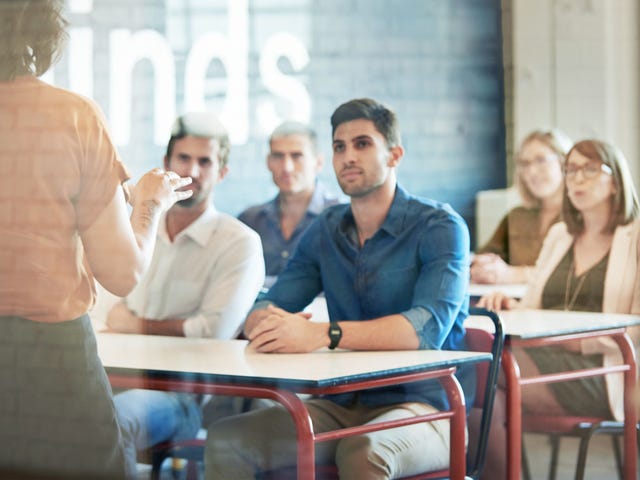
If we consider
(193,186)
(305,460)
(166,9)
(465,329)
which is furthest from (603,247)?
(166,9)

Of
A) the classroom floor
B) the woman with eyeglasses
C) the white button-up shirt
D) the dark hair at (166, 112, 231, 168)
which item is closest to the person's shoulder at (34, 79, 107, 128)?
the dark hair at (166, 112, 231, 168)

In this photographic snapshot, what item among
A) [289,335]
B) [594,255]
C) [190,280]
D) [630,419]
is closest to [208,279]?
[190,280]

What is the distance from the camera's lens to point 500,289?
2232 mm

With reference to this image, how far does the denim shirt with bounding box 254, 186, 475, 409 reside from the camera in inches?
89.5

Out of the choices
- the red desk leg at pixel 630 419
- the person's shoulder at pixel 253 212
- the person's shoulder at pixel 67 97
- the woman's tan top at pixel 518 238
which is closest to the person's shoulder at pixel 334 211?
the person's shoulder at pixel 253 212

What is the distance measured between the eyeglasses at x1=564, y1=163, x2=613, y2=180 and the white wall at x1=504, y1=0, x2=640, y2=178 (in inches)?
2.5

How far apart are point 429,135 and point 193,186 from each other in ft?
1.88

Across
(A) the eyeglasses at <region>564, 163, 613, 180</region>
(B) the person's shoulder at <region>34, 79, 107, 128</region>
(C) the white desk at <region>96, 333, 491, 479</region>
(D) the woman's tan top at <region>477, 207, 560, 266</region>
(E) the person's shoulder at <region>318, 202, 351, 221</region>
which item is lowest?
(C) the white desk at <region>96, 333, 491, 479</region>

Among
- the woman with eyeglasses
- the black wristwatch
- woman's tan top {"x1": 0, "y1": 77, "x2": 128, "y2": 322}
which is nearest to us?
the woman with eyeglasses

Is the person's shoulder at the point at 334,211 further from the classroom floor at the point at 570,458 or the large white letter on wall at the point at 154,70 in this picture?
the classroom floor at the point at 570,458

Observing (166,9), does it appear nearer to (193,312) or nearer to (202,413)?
(193,312)

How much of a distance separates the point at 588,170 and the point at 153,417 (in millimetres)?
1138

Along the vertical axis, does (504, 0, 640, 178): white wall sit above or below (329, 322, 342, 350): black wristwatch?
above

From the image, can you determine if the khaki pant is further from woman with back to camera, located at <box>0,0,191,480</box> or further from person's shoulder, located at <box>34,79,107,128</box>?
person's shoulder, located at <box>34,79,107,128</box>
